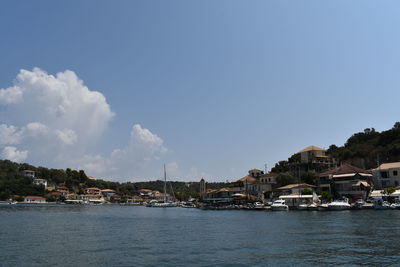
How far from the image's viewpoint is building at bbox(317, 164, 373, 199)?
7838 centimetres

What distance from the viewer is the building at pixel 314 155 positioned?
4065 inches

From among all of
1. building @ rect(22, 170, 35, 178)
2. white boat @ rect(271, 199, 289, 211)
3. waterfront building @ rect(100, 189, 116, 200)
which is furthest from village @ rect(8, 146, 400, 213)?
building @ rect(22, 170, 35, 178)

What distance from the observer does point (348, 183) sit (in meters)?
80.9

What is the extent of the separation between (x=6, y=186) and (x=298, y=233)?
446 ft

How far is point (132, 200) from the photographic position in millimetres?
177750

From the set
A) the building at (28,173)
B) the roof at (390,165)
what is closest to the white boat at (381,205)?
the roof at (390,165)

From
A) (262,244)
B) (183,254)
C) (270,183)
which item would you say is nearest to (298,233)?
(262,244)

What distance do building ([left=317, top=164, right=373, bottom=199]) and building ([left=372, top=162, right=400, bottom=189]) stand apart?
145 centimetres

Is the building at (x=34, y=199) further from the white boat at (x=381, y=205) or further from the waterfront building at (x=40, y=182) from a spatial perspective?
the white boat at (x=381, y=205)

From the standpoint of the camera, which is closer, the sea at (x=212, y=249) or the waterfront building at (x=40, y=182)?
the sea at (x=212, y=249)

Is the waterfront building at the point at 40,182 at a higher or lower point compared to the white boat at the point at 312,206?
higher

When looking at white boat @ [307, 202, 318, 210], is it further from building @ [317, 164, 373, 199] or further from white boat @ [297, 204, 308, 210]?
building @ [317, 164, 373, 199]

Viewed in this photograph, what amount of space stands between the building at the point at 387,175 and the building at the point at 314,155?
21.1 m

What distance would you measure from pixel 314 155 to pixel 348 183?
2455 cm
